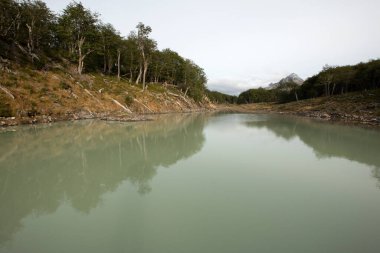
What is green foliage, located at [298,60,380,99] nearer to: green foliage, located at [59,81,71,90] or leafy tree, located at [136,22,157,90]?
leafy tree, located at [136,22,157,90]

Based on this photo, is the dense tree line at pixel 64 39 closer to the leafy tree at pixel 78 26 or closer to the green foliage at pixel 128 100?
the leafy tree at pixel 78 26

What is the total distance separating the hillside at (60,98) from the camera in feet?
115

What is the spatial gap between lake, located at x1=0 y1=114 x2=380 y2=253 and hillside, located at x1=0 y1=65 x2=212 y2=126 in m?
18.0

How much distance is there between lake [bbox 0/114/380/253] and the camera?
7.12 m

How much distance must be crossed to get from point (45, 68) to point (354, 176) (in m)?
56.6

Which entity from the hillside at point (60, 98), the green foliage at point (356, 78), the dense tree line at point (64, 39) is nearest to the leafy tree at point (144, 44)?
the dense tree line at point (64, 39)

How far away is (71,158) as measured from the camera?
17.3 m

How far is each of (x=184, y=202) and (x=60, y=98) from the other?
136ft

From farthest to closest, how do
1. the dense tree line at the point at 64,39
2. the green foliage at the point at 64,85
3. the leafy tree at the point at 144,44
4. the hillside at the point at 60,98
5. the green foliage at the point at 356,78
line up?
the green foliage at the point at 356,78 → the leafy tree at the point at 144,44 → the dense tree line at the point at 64,39 → the green foliage at the point at 64,85 → the hillside at the point at 60,98

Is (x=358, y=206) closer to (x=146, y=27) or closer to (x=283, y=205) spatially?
(x=283, y=205)

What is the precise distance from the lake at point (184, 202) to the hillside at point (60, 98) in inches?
710

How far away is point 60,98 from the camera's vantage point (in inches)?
1699

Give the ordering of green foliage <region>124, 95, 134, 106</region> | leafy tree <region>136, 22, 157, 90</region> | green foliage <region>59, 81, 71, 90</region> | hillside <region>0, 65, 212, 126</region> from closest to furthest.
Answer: hillside <region>0, 65, 212, 126</region> < green foliage <region>59, 81, 71, 90</region> < green foliage <region>124, 95, 134, 106</region> < leafy tree <region>136, 22, 157, 90</region>

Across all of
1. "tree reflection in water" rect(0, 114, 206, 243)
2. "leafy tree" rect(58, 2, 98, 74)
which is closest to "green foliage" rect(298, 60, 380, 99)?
"leafy tree" rect(58, 2, 98, 74)
